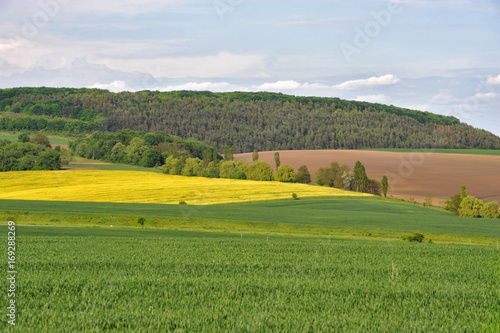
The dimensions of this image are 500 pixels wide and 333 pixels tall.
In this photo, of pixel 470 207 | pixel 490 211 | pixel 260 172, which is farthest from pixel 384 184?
pixel 260 172

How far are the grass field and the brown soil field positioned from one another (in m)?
72.6

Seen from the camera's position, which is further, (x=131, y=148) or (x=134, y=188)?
(x=131, y=148)

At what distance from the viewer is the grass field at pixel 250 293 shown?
27.5ft

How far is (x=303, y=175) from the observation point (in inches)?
3868

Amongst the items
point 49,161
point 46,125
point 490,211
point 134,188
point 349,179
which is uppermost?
point 46,125

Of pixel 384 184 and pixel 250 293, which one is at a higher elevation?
pixel 250 293

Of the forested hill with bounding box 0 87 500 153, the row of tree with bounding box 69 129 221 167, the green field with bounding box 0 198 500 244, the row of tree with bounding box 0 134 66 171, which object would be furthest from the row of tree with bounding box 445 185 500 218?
the forested hill with bounding box 0 87 500 153

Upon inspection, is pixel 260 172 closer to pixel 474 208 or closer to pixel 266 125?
pixel 474 208

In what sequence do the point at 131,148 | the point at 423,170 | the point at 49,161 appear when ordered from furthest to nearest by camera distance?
1. the point at 131,148
2. the point at 423,170
3. the point at 49,161

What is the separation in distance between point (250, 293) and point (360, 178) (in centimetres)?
8875

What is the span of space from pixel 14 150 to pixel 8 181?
1649cm

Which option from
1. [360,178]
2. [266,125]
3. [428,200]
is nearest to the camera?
[428,200]

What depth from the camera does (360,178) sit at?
316 ft

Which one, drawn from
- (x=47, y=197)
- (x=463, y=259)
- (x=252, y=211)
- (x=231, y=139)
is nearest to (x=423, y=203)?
(x=252, y=211)
